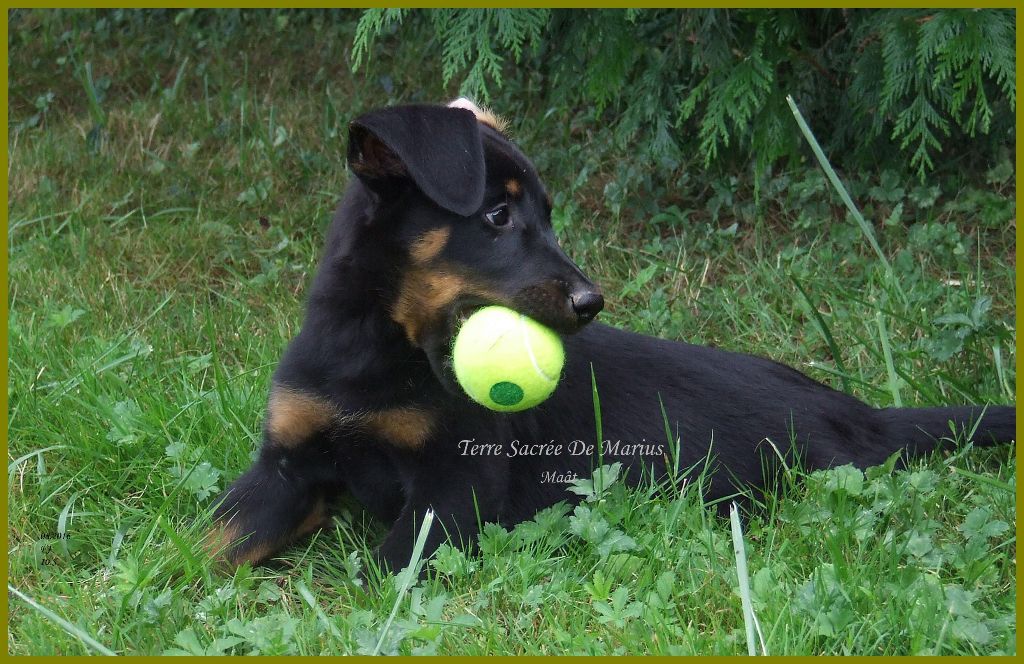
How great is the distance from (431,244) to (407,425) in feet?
1.39

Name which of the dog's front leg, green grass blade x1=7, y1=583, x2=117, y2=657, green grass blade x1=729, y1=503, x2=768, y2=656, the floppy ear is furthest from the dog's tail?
green grass blade x1=7, y1=583, x2=117, y2=657

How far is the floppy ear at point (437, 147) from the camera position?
2.45 metres

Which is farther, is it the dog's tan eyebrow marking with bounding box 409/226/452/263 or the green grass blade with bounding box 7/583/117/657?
the dog's tan eyebrow marking with bounding box 409/226/452/263

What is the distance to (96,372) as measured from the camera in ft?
11.1

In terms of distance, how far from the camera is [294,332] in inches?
152

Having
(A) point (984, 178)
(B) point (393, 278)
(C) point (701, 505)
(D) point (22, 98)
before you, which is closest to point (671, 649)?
(C) point (701, 505)

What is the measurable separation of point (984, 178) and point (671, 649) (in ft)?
10.4

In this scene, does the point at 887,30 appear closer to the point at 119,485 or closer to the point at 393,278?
the point at 393,278

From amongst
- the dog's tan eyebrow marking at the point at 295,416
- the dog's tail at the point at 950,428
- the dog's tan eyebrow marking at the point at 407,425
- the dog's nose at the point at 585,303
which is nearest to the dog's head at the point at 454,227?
the dog's nose at the point at 585,303

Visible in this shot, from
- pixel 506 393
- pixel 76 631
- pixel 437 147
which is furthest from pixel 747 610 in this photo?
pixel 76 631

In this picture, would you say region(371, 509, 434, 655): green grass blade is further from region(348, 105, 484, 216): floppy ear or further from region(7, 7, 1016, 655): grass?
region(348, 105, 484, 216): floppy ear

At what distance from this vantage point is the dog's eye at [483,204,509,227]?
2582 millimetres

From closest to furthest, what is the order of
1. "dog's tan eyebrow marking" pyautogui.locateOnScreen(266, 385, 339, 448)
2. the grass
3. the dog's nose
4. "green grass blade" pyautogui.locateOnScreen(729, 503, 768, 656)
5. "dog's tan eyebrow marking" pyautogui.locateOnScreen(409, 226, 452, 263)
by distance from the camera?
1. "green grass blade" pyautogui.locateOnScreen(729, 503, 768, 656)
2. the grass
3. the dog's nose
4. "dog's tan eyebrow marking" pyautogui.locateOnScreen(409, 226, 452, 263)
5. "dog's tan eyebrow marking" pyautogui.locateOnScreen(266, 385, 339, 448)

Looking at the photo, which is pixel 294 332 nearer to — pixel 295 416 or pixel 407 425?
pixel 295 416
